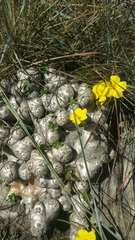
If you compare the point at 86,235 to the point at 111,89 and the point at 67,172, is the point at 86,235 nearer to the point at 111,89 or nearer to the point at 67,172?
the point at 67,172

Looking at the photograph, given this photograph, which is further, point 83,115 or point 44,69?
point 44,69

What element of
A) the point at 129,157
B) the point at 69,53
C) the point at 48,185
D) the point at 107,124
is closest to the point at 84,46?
the point at 69,53

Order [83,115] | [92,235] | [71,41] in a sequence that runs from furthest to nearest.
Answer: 1. [71,41]
2. [83,115]
3. [92,235]

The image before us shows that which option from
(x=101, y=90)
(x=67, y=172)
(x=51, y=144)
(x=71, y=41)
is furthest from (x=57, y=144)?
(x=71, y=41)

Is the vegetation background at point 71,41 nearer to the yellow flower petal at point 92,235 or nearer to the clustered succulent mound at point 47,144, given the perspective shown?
the clustered succulent mound at point 47,144

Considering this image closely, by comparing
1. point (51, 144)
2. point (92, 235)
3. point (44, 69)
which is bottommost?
point (92, 235)

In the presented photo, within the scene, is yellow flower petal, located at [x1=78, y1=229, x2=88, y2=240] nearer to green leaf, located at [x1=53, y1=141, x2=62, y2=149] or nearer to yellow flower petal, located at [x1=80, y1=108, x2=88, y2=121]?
green leaf, located at [x1=53, y1=141, x2=62, y2=149]
